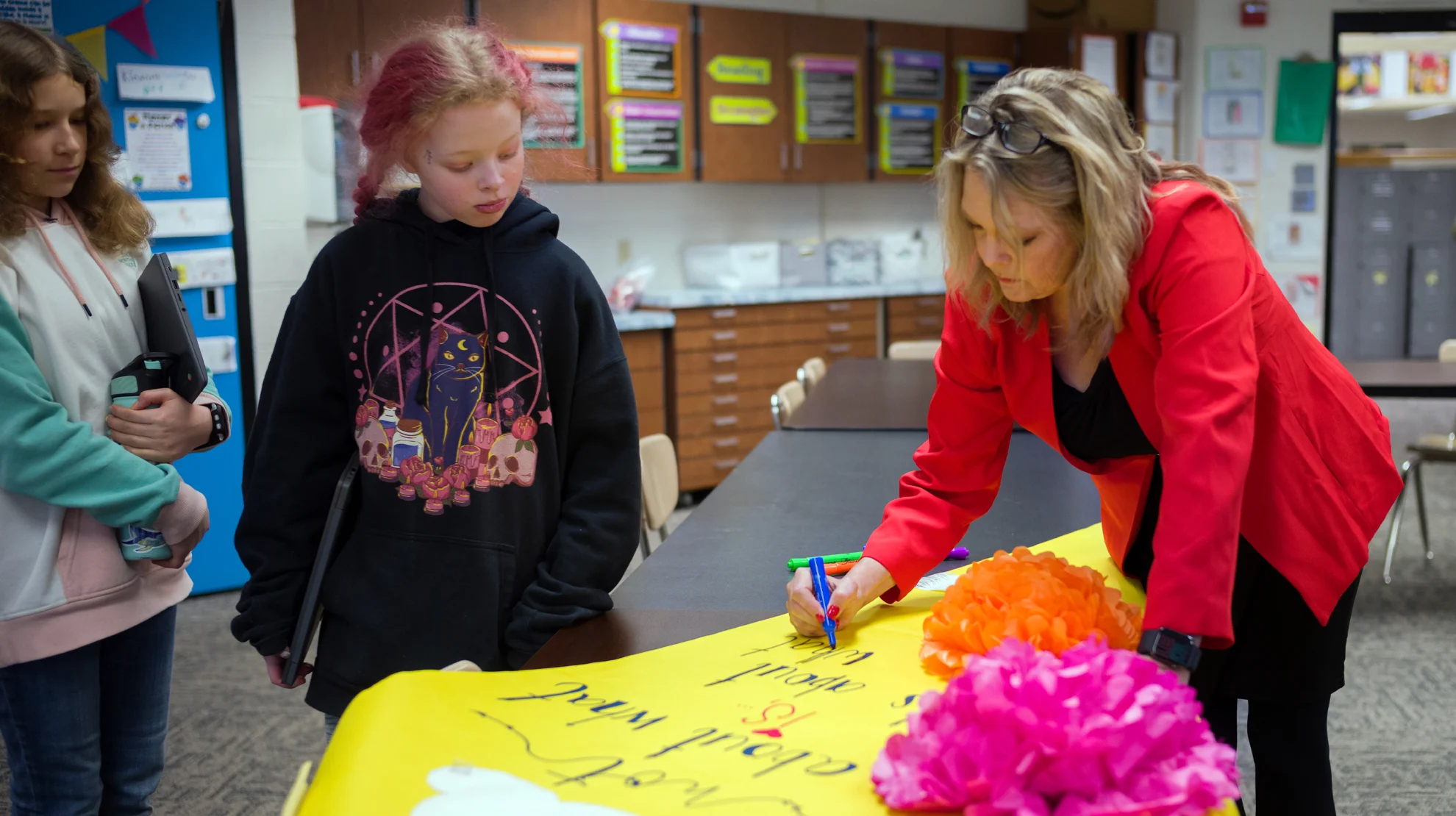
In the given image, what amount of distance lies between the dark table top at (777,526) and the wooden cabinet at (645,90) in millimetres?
2894

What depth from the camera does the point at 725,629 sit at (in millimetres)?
1252

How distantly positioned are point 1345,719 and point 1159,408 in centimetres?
212

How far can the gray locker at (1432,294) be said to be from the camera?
887 centimetres

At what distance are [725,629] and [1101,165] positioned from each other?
63 cm

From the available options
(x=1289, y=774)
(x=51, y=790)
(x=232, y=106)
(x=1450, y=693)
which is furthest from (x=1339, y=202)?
(x=51, y=790)

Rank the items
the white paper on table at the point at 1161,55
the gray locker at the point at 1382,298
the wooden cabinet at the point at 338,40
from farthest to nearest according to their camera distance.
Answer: the gray locker at the point at 1382,298
the white paper on table at the point at 1161,55
the wooden cabinet at the point at 338,40

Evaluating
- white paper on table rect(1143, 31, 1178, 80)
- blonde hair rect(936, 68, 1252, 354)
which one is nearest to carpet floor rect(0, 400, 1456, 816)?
blonde hair rect(936, 68, 1252, 354)

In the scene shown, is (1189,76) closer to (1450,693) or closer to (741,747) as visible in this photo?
(1450,693)

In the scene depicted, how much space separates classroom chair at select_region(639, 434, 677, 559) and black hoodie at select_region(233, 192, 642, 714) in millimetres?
916

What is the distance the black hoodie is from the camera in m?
1.27

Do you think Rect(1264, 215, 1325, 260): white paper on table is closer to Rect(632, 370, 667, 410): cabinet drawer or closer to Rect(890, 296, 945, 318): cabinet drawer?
Rect(890, 296, 945, 318): cabinet drawer

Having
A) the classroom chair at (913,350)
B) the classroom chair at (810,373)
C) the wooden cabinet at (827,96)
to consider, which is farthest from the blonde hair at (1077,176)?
the wooden cabinet at (827,96)

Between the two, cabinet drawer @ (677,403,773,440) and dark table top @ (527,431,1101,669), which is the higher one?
dark table top @ (527,431,1101,669)

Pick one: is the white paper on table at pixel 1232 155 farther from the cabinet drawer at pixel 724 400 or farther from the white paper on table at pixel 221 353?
the white paper on table at pixel 221 353
